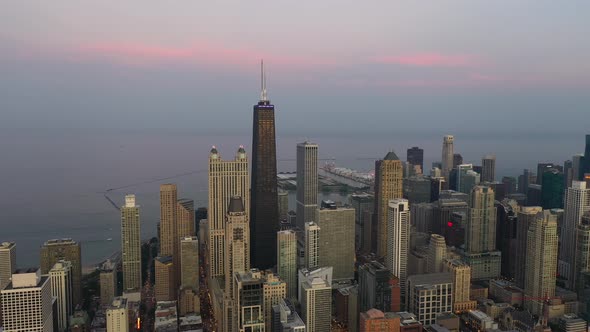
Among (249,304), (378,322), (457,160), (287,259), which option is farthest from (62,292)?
(457,160)

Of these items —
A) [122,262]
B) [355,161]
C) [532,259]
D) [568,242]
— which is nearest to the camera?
[532,259]

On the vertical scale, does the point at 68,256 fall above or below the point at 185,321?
above

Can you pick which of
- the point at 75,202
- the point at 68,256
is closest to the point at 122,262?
the point at 68,256

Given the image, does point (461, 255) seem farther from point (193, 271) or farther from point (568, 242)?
point (193, 271)

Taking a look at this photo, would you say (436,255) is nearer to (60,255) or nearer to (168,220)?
(168,220)

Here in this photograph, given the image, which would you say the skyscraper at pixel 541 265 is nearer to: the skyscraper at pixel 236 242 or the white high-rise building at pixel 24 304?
the skyscraper at pixel 236 242

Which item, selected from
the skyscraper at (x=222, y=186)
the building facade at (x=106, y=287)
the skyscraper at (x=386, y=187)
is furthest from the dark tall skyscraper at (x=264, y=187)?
the building facade at (x=106, y=287)
